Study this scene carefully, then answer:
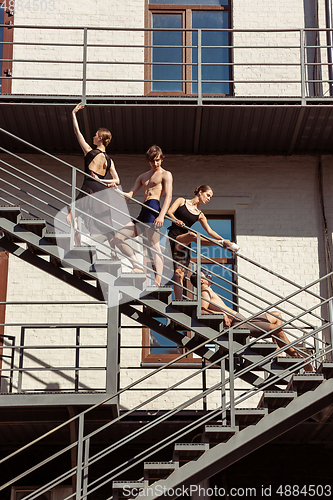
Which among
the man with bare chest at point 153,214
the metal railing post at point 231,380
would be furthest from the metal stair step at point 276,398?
the man with bare chest at point 153,214

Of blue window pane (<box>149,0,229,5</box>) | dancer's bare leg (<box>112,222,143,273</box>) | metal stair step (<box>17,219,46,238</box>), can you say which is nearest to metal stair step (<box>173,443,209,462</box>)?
dancer's bare leg (<box>112,222,143,273</box>)

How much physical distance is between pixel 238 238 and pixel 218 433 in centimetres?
493

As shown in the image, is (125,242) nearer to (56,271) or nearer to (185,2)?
(56,271)

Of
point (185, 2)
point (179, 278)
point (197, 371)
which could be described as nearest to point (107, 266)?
point (179, 278)

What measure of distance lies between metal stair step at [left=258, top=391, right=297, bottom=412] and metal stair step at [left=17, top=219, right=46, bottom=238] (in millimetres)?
3781

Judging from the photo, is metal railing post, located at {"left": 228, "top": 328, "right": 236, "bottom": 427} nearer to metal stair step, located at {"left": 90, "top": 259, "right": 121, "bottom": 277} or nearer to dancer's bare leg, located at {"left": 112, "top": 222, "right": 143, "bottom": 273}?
dancer's bare leg, located at {"left": 112, "top": 222, "right": 143, "bottom": 273}

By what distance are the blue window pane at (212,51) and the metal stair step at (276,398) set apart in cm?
695

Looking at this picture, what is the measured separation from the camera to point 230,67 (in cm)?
1322

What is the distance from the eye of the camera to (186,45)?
43.3 ft

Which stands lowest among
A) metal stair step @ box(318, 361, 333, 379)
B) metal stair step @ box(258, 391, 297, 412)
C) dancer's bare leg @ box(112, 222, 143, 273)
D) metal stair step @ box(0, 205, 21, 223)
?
metal stair step @ box(258, 391, 297, 412)

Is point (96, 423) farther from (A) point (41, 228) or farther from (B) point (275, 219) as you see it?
(B) point (275, 219)

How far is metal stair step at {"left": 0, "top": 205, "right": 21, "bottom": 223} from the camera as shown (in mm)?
9226

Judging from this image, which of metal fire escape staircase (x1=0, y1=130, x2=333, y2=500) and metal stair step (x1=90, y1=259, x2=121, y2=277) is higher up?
metal stair step (x1=90, y1=259, x2=121, y2=277)

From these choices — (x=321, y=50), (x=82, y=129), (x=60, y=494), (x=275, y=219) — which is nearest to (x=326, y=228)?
(x=275, y=219)
